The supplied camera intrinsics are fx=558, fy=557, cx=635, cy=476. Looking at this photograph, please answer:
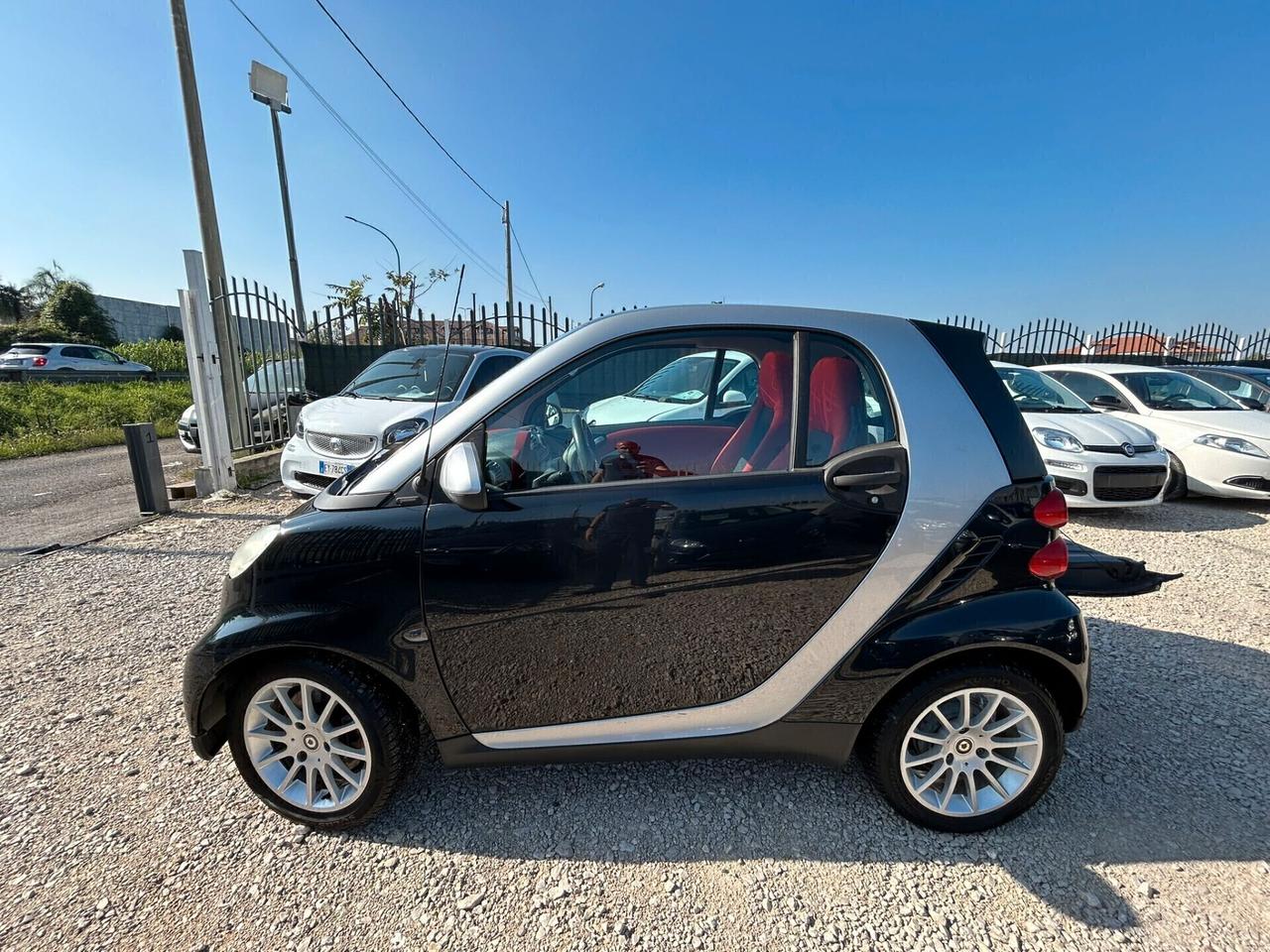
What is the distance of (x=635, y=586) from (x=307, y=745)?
123cm

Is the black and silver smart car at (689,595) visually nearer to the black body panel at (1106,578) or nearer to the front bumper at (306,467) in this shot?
the black body panel at (1106,578)

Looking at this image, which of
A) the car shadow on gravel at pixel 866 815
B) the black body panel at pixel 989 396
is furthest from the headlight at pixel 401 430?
the black body panel at pixel 989 396

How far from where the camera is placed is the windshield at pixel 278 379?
7.43 m

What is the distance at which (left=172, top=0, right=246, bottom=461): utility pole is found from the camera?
633cm

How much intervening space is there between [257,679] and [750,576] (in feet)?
5.32

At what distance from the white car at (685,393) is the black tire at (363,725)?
1.18 m

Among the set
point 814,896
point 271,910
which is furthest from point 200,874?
point 814,896

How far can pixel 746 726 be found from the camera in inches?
71.4

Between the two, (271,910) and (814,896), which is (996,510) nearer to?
(814,896)

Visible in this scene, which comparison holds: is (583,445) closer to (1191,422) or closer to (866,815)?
(866,815)

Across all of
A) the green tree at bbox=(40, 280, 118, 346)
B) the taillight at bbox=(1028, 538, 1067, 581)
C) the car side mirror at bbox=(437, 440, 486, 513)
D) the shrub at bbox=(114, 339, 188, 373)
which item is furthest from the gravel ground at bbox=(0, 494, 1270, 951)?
the green tree at bbox=(40, 280, 118, 346)

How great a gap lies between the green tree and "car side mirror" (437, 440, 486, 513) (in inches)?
1405

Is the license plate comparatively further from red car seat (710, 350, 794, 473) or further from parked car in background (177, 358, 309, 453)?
red car seat (710, 350, 794, 473)

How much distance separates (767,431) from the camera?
1869 mm
